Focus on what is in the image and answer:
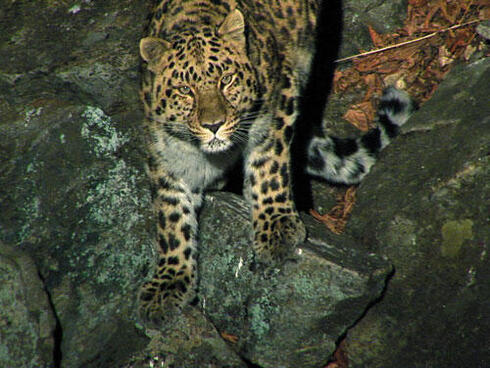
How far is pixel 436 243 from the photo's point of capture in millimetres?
4754

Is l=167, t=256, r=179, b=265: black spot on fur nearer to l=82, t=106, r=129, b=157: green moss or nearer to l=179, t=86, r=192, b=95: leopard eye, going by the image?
l=82, t=106, r=129, b=157: green moss

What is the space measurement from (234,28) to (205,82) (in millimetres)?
497

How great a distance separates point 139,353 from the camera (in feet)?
16.0

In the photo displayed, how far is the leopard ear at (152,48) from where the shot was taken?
15.5 ft

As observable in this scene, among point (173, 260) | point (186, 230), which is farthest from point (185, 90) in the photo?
point (173, 260)

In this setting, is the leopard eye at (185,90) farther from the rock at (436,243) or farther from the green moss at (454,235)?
the green moss at (454,235)

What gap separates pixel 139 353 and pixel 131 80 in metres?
2.86

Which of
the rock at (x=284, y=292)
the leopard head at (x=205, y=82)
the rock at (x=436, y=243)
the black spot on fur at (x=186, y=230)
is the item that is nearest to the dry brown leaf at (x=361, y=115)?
the rock at (x=436, y=243)

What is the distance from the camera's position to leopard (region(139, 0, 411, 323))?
4.71 meters

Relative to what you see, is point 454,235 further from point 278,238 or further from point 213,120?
point 213,120

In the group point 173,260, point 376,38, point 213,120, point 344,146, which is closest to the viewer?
point 213,120

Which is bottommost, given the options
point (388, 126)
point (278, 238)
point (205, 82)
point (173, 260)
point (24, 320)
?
point (24, 320)

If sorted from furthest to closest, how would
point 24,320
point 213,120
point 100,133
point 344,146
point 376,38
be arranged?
point 376,38 → point 344,146 → point 100,133 → point 24,320 → point 213,120

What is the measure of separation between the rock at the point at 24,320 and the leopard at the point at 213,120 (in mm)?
769
